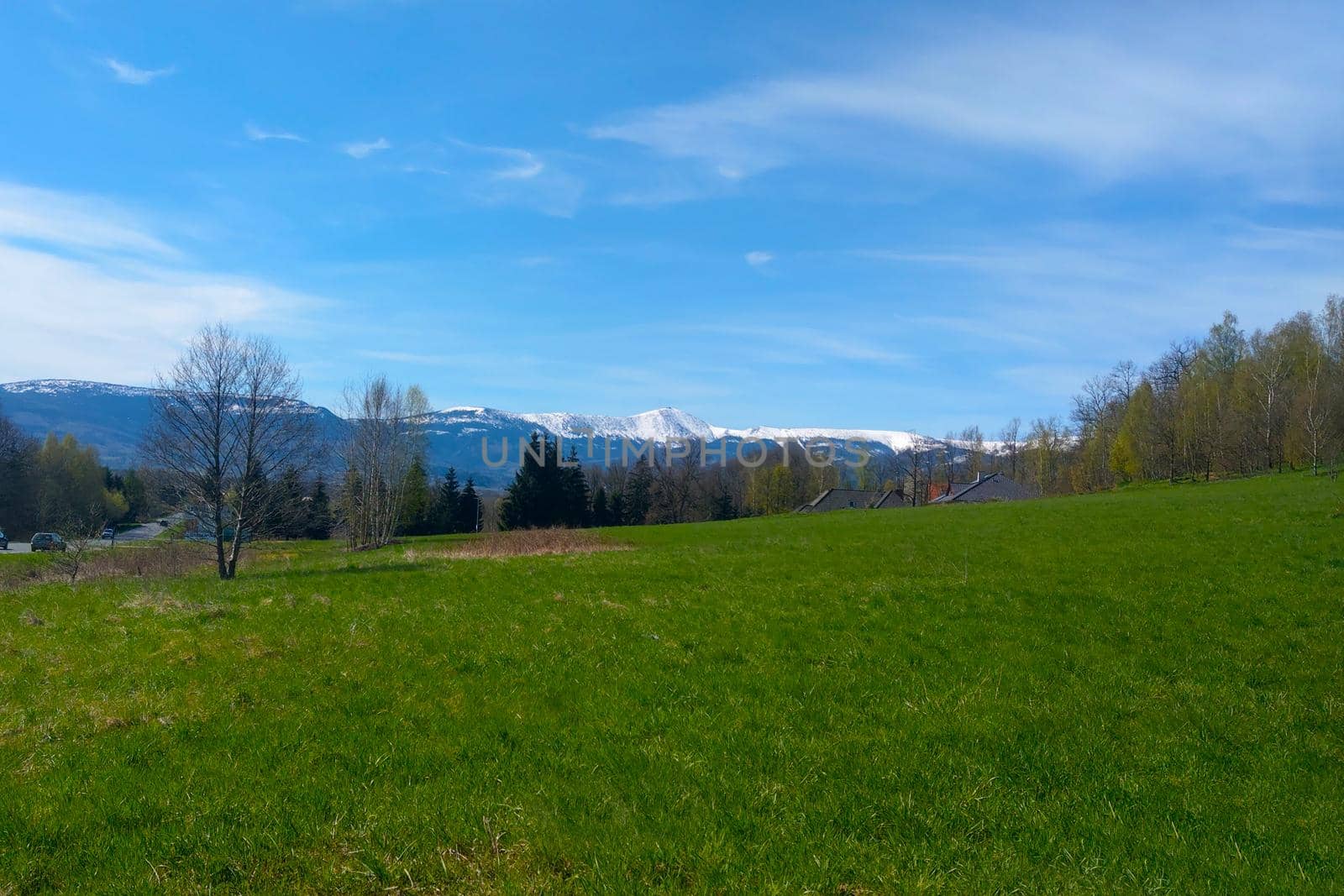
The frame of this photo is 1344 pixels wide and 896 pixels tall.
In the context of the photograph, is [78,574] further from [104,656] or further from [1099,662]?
[1099,662]

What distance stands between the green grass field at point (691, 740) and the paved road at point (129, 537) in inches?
514

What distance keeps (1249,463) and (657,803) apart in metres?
84.4

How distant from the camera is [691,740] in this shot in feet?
26.1

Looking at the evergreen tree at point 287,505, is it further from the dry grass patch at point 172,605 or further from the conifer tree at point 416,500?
the conifer tree at point 416,500

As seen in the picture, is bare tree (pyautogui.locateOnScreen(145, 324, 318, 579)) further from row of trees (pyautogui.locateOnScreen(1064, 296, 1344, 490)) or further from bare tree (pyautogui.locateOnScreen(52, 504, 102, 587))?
row of trees (pyautogui.locateOnScreen(1064, 296, 1344, 490))

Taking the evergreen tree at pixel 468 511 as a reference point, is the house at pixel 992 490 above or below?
above

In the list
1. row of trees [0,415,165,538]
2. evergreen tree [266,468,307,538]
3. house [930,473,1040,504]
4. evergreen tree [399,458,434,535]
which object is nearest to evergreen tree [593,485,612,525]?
evergreen tree [399,458,434,535]

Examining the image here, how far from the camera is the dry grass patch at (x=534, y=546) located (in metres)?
29.0

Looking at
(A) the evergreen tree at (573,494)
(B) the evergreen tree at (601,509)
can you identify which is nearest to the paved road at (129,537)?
(A) the evergreen tree at (573,494)

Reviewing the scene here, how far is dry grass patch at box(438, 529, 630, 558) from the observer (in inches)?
1143

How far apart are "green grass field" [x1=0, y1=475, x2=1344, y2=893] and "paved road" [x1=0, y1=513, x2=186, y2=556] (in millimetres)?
13067

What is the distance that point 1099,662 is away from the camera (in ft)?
34.8

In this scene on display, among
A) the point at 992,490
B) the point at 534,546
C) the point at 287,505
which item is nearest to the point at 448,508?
the point at 534,546

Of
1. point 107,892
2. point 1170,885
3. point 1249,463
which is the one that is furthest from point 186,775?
point 1249,463
